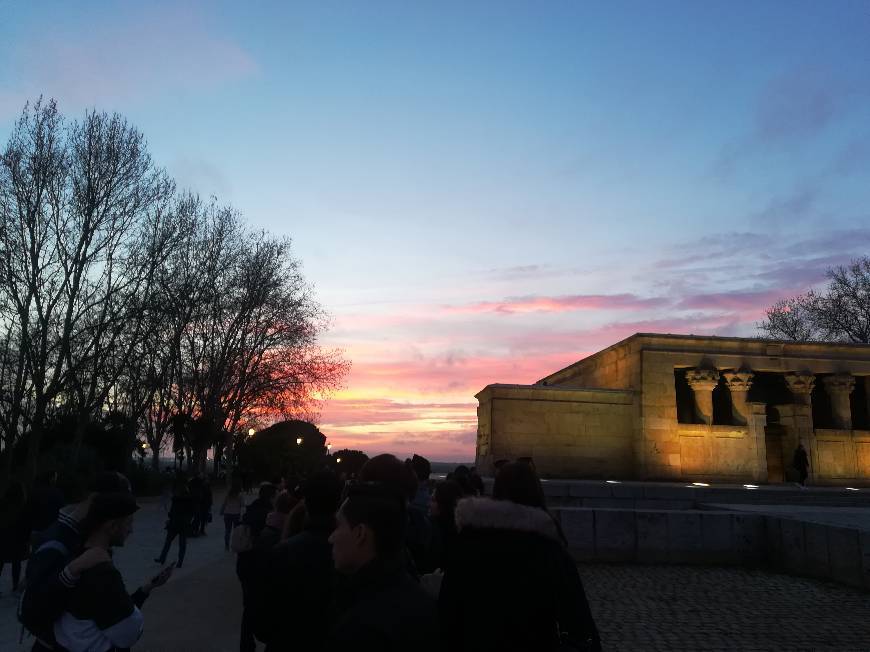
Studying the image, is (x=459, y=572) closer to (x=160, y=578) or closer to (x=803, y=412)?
(x=160, y=578)

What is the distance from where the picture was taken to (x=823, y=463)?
950 inches

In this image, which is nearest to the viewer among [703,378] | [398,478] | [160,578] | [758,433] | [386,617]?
[386,617]

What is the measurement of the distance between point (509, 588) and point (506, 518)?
320 mm

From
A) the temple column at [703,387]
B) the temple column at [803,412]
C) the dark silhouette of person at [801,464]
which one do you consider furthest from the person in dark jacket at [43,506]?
the temple column at [803,412]

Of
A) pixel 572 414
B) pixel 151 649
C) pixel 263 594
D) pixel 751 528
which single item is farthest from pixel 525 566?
pixel 572 414

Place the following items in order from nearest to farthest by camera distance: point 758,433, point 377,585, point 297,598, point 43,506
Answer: point 377,585
point 297,598
point 43,506
point 758,433

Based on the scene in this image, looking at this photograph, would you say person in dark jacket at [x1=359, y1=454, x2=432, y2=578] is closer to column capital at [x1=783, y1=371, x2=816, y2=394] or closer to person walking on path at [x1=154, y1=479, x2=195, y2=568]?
person walking on path at [x1=154, y1=479, x2=195, y2=568]

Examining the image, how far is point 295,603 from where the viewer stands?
308cm

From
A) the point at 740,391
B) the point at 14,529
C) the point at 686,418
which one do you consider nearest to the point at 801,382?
the point at 740,391

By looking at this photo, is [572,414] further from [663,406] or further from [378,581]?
[378,581]

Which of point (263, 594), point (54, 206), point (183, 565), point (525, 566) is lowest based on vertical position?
point (183, 565)

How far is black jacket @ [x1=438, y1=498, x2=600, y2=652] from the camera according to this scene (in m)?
2.83

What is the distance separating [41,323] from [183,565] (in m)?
12.3

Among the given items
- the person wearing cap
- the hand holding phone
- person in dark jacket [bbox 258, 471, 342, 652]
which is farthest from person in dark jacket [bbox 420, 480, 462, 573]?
the person wearing cap
